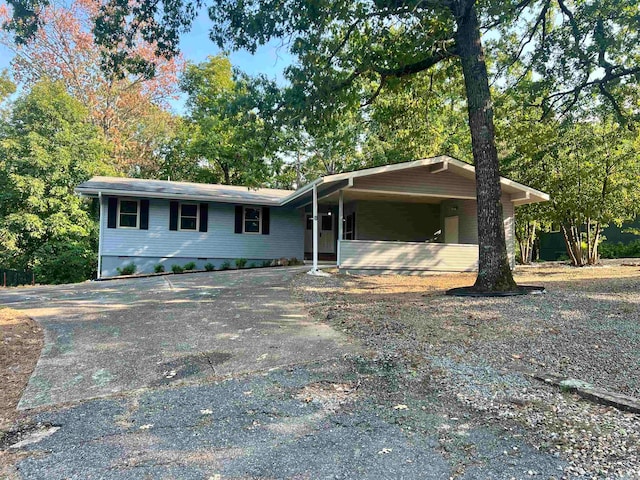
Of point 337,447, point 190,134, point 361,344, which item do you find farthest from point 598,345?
point 190,134

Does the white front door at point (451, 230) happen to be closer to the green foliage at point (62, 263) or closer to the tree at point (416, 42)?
the tree at point (416, 42)

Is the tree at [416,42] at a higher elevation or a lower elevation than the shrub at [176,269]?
higher

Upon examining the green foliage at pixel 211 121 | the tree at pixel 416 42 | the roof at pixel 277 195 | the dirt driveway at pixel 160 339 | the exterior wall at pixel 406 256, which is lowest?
the dirt driveway at pixel 160 339

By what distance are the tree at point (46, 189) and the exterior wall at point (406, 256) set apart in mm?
12081

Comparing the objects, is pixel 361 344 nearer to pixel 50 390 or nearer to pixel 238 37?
pixel 50 390

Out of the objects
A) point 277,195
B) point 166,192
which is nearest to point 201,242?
point 166,192

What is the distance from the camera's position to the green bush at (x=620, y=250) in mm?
20719

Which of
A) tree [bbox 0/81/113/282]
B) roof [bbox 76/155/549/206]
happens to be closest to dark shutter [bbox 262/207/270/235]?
roof [bbox 76/155/549/206]

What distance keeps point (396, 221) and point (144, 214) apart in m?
9.19

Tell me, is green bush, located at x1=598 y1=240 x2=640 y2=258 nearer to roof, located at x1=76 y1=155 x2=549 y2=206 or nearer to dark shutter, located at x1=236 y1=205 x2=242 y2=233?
roof, located at x1=76 y1=155 x2=549 y2=206

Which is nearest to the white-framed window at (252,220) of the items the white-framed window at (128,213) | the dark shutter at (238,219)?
the dark shutter at (238,219)

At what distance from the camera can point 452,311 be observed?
6598mm

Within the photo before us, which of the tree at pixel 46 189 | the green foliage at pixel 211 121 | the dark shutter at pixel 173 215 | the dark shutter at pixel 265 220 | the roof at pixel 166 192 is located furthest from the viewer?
the green foliage at pixel 211 121

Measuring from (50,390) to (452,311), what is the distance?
5227 mm
